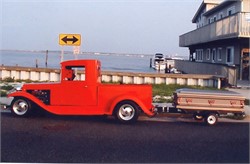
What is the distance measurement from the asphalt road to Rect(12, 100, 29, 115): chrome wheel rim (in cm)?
34

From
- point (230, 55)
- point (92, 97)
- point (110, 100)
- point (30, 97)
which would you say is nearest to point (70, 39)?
point (30, 97)

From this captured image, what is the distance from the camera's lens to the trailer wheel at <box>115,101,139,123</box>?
32.8 feet

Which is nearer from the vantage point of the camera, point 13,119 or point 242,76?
point 13,119

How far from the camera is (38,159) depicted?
6180mm

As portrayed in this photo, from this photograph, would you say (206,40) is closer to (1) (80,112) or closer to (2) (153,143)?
(1) (80,112)

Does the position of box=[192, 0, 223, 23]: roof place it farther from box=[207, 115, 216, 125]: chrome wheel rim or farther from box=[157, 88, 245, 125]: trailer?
box=[207, 115, 216, 125]: chrome wheel rim

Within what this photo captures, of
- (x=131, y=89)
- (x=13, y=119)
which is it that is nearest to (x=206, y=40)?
(x=131, y=89)

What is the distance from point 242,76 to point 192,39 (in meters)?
10.9

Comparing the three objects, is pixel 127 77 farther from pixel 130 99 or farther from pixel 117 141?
pixel 117 141

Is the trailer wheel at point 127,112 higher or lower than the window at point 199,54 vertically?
lower

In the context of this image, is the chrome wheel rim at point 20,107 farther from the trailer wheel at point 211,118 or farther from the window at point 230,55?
the window at point 230,55

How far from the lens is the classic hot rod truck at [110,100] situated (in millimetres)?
9945

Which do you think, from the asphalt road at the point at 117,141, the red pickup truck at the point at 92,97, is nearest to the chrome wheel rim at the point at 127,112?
the red pickup truck at the point at 92,97

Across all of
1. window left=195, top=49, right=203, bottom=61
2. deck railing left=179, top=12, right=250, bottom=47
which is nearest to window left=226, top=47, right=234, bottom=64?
deck railing left=179, top=12, right=250, bottom=47
